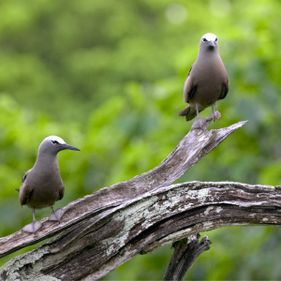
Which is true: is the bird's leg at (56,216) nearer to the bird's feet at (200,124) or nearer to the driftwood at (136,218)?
the driftwood at (136,218)

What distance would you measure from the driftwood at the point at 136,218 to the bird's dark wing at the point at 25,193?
328 mm

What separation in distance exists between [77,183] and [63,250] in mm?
5309

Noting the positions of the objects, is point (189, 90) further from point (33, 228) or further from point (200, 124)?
point (33, 228)

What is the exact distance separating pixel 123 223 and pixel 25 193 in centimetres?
85

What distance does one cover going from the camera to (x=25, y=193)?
777 centimetres

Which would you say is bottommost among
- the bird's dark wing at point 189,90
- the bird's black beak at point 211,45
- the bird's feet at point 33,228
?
the bird's feet at point 33,228

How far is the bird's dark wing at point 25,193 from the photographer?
7.73m

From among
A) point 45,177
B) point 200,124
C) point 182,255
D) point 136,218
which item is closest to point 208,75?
point 200,124

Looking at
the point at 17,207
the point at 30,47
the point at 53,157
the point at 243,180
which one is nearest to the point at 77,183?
the point at 17,207

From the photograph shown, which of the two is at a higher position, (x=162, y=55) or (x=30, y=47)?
(x=30, y=47)

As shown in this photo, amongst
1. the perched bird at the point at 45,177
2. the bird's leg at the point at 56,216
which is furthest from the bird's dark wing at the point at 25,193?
the bird's leg at the point at 56,216

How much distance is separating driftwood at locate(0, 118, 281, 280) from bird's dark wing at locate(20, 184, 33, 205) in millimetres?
328

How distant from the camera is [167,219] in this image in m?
7.61

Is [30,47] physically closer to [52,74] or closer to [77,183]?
[52,74]
